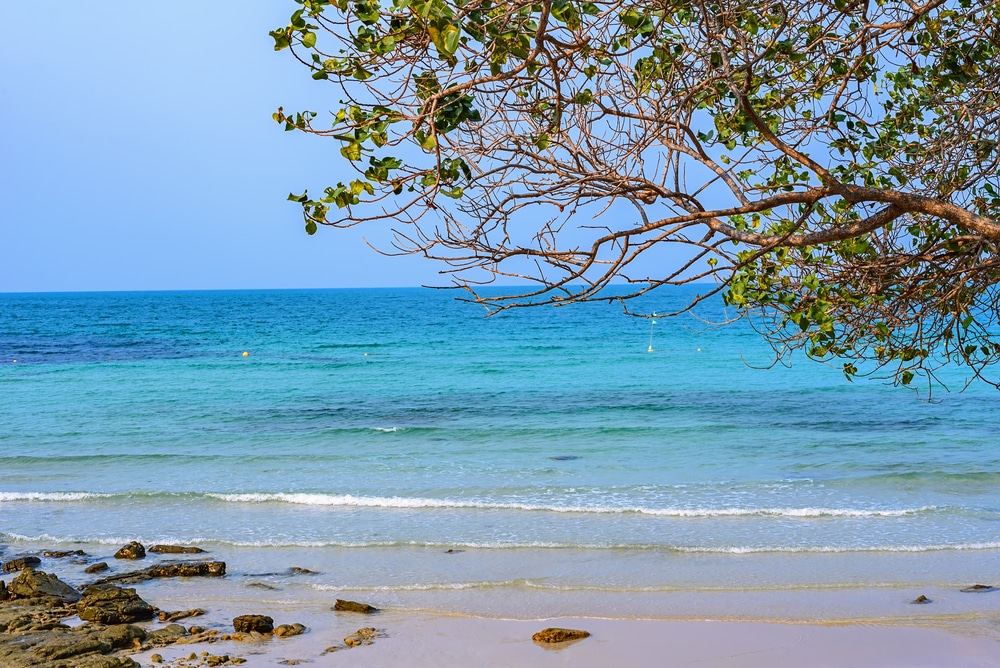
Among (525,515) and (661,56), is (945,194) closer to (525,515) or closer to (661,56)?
(661,56)

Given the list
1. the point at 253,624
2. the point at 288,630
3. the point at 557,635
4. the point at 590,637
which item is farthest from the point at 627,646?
the point at 253,624

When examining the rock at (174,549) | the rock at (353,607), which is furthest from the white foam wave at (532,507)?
the rock at (353,607)

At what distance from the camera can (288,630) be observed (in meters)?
6.82

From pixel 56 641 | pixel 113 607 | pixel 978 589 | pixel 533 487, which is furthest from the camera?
pixel 533 487

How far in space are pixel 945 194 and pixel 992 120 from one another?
18.2 inches

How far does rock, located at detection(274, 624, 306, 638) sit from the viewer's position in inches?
267

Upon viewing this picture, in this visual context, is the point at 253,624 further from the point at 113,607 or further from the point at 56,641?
the point at 56,641

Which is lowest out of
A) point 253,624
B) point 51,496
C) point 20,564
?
point 51,496

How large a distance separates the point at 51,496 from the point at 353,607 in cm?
682

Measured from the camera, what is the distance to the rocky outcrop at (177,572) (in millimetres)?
8352

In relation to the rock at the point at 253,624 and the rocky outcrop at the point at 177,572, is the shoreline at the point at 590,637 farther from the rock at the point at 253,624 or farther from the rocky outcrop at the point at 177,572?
the rocky outcrop at the point at 177,572

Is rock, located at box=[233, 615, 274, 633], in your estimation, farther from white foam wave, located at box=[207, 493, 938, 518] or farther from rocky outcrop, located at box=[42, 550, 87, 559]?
white foam wave, located at box=[207, 493, 938, 518]

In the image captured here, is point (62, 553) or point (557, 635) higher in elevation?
point (557, 635)

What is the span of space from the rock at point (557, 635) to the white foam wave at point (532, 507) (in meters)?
4.20
